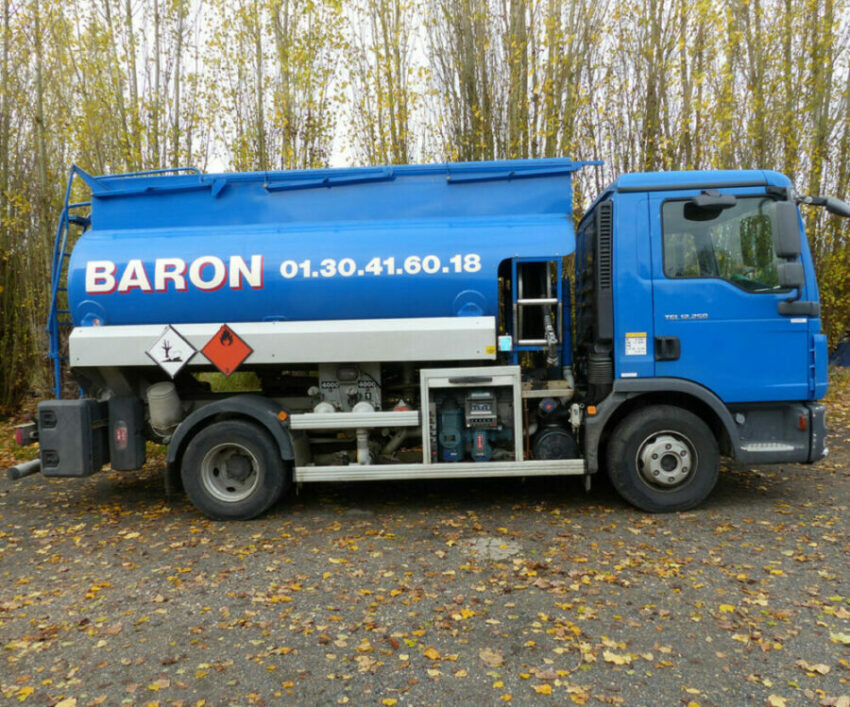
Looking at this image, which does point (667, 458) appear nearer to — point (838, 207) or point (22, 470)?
point (838, 207)

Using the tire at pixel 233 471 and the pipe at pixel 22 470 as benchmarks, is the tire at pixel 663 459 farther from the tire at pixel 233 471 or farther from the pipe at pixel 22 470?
the pipe at pixel 22 470

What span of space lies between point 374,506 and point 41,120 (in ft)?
29.2

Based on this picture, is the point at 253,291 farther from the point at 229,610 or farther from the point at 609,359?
the point at 609,359

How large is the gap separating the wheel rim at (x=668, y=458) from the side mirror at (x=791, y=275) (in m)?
1.50

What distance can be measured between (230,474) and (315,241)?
90.6 inches

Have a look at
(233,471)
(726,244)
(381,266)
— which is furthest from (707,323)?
(233,471)

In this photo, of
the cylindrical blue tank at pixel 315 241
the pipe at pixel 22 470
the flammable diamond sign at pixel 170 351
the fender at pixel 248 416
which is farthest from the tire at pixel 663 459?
the pipe at pixel 22 470

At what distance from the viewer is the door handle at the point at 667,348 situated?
5.16 m

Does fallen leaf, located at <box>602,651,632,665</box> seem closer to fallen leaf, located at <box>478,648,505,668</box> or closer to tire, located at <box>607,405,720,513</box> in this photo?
fallen leaf, located at <box>478,648,505,668</box>

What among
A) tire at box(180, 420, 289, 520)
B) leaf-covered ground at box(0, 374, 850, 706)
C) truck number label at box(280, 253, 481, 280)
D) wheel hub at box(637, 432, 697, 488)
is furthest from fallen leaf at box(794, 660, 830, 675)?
tire at box(180, 420, 289, 520)

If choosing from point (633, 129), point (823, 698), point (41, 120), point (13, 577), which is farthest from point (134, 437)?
point (633, 129)

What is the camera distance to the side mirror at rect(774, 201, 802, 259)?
4797 mm

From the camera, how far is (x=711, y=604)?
12.2 ft

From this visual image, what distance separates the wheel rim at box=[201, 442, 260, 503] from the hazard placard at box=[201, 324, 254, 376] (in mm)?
787
